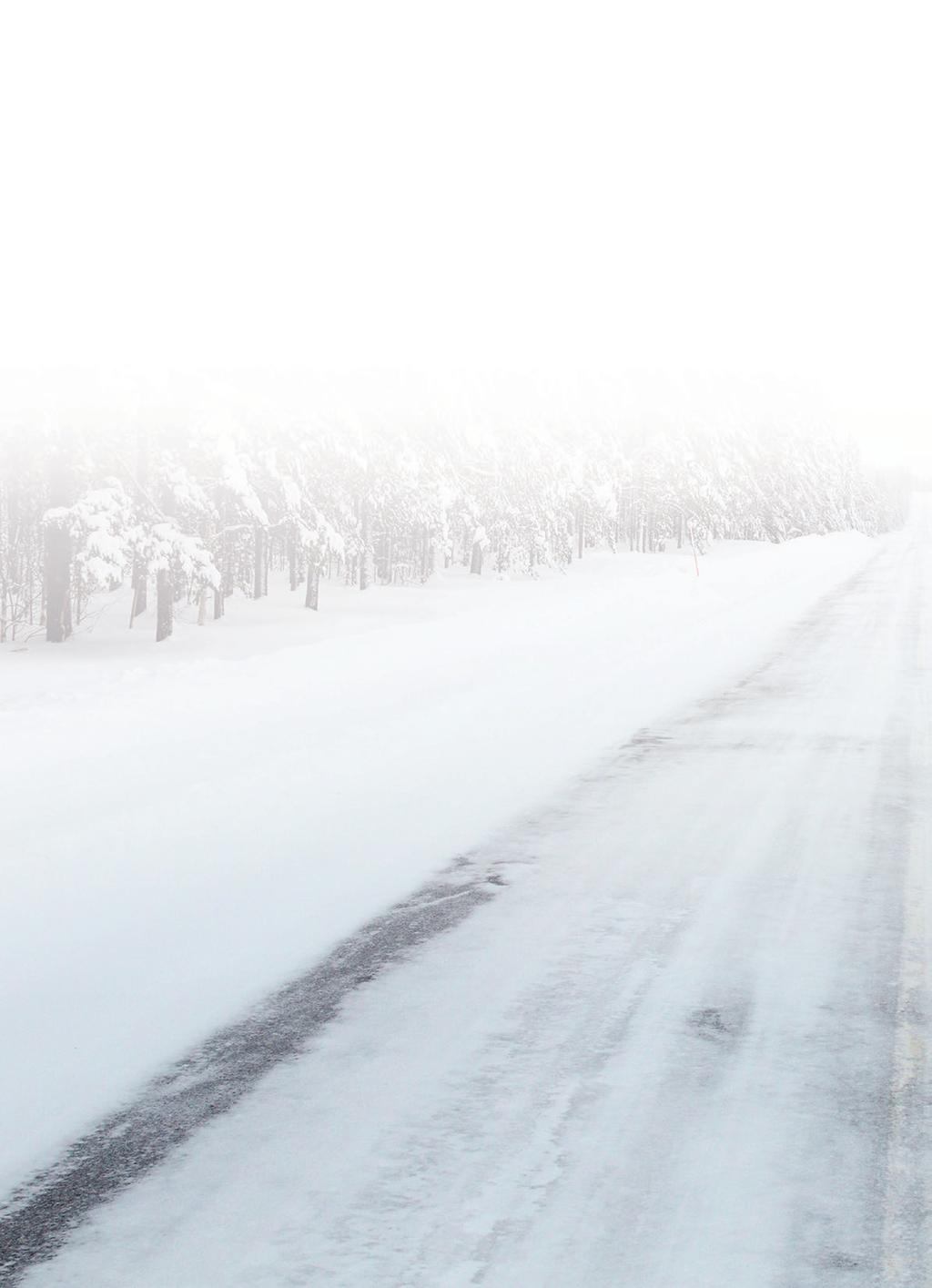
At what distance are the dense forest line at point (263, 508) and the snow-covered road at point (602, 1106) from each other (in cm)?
1433

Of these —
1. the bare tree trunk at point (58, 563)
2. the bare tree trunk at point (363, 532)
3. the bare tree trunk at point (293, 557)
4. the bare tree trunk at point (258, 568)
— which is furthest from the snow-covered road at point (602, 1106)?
the bare tree trunk at point (258, 568)

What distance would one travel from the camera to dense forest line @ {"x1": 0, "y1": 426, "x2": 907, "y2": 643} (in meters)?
18.9

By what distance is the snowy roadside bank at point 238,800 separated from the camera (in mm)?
4012

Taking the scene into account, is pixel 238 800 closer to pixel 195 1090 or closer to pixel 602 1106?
pixel 195 1090

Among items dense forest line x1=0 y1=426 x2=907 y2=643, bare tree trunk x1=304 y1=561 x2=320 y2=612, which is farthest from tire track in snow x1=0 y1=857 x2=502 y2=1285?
bare tree trunk x1=304 y1=561 x2=320 y2=612

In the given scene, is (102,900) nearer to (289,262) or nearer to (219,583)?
(219,583)

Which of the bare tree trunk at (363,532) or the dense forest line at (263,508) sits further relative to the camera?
the bare tree trunk at (363,532)

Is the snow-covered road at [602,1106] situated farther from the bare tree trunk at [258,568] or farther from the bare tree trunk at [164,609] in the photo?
the bare tree trunk at [258,568]

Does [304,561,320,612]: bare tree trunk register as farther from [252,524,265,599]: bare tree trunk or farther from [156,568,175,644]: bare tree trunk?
[156,568,175,644]: bare tree trunk

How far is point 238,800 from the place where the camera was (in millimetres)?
7160

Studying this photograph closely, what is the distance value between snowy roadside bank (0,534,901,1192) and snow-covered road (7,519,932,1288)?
0.52 m

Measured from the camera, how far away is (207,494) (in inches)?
808

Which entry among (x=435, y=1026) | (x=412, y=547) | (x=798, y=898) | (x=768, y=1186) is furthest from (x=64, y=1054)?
(x=412, y=547)

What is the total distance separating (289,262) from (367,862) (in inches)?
822
